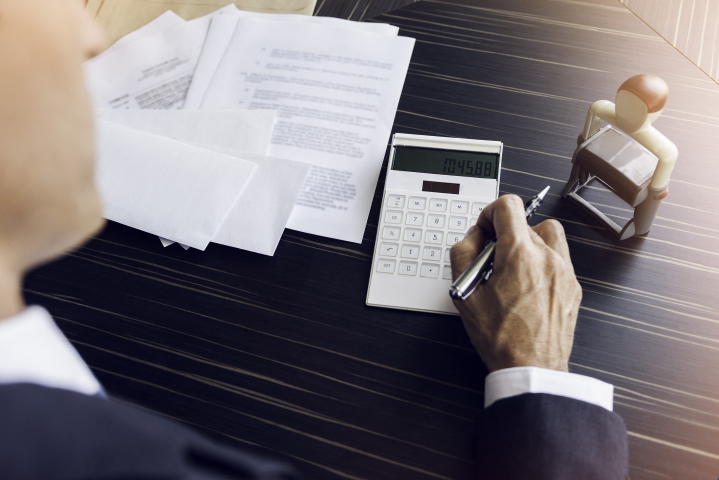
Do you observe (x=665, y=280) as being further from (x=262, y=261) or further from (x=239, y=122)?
(x=239, y=122)

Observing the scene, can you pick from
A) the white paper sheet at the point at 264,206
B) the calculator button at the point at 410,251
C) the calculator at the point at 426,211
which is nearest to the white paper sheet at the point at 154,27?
the white paper sheet at the point at 264,206

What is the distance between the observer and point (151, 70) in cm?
82

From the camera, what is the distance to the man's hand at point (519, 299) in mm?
505

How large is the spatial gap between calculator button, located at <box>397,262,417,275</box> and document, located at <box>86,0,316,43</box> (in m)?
0.55

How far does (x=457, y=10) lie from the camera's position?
2.68 feet


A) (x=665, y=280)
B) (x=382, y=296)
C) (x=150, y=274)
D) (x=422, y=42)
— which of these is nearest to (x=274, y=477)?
(x=382, y=296)

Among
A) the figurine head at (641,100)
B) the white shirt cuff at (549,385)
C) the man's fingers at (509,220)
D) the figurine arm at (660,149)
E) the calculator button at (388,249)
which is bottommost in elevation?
the white shirt cuff at (549,385)

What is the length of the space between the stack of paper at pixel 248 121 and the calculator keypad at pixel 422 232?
50 millimetres

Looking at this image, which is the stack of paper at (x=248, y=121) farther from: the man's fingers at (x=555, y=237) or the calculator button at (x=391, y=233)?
the man's fingers at (x=555, y=237)

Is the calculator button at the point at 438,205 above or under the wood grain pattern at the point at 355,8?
under

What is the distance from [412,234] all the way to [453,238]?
55 mm

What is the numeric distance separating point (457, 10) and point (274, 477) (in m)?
0.80

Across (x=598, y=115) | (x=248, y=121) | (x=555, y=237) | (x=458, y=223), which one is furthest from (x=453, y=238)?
(x=248, y=121)

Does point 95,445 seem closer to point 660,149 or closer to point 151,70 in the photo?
point 660,149
